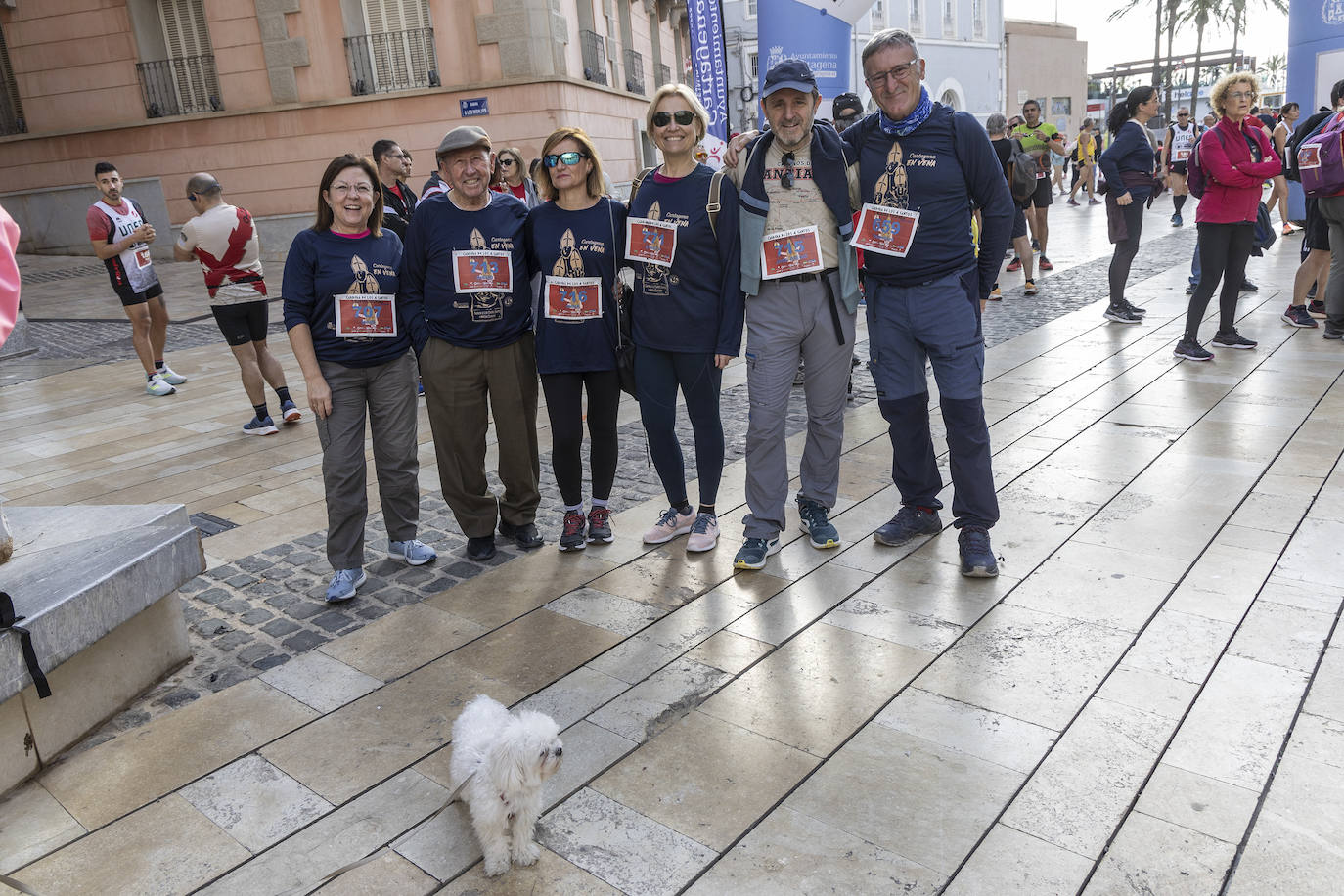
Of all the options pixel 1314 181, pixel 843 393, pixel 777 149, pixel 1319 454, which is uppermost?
pixel 777 149

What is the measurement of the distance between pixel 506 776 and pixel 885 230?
9.06ft

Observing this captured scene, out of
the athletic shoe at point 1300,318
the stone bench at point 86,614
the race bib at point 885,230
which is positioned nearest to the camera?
the stone bench at point 86,614

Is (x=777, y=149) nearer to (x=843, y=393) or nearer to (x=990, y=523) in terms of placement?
(x=843, y=393)

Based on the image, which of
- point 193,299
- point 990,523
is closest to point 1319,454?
point 990,523

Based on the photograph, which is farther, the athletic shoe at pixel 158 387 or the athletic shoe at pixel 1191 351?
the athletic shoe at pixel 158 387

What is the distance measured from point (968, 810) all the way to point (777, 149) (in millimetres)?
2772

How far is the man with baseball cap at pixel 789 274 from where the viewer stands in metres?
4.20

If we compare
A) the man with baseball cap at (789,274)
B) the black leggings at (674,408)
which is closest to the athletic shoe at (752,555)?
the man with baseball cap at (789,274)

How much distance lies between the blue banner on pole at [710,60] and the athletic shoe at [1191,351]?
4.58 metres

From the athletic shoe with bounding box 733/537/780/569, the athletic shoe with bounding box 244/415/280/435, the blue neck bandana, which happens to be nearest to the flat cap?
the blue neck bandana

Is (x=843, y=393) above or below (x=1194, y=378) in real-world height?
above

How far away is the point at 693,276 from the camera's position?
4.33 meters

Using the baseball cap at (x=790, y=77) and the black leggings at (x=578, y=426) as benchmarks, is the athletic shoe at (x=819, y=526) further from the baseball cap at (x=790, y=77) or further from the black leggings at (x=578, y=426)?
the baseball cap at (x=790, y=77)

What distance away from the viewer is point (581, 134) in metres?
4.37
